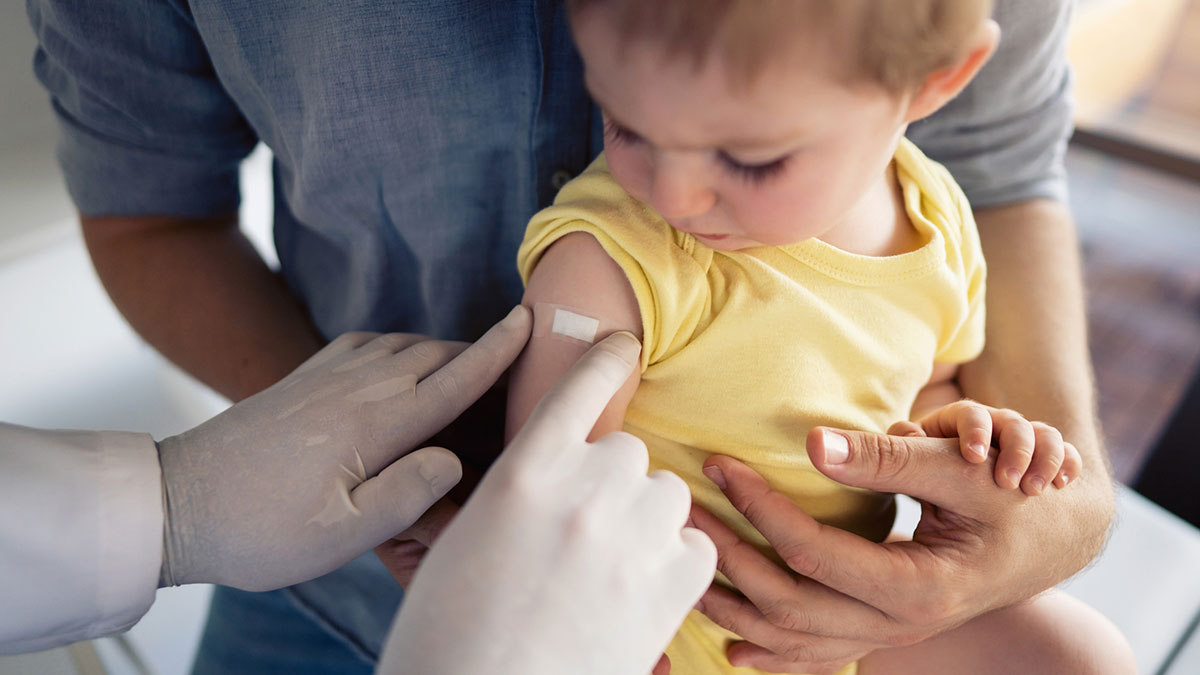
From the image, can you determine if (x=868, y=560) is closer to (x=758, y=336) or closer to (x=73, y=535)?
(x=758, y=336)

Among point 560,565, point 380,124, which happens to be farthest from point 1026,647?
point 380,124

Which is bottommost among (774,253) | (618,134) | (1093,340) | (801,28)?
(1093,340)

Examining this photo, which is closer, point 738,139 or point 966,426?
point 738,139

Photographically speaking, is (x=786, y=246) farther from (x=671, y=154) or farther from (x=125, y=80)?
(x=125, y=80)

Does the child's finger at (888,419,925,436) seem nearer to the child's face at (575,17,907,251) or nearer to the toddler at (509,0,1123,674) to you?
the toddler at (509,0,1123,674)

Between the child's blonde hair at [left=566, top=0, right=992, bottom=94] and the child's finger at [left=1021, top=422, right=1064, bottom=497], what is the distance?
0.36 metres

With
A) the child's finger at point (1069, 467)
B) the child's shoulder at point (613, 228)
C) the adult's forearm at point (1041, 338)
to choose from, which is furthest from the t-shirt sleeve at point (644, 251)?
the adult's forearm at point (1041, 338)

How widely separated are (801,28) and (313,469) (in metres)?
0.48

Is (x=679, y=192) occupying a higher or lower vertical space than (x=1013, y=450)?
higher

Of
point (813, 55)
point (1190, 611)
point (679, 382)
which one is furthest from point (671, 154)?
point (1190, 611)

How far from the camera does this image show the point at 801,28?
0.47 meters

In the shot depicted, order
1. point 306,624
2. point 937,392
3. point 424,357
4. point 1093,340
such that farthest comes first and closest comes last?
point 1093,340 < point 306,624 < point 937,392 < point 424,357

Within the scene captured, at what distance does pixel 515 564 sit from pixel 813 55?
36 centimetres

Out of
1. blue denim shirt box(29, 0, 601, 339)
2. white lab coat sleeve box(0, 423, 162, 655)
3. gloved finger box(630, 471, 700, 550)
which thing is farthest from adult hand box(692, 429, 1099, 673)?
white lab coat sleeve box(0, 423, 162, 655)
